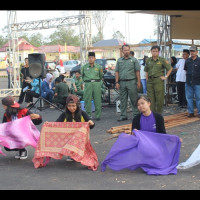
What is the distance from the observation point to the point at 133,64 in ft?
31.4

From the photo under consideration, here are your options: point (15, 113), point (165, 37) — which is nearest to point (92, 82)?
point (165, 37)

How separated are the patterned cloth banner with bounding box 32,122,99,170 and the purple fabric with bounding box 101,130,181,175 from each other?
1.12 feet

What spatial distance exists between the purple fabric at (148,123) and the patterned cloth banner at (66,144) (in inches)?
32.6

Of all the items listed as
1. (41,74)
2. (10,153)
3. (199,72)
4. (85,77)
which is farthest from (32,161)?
(41,74)

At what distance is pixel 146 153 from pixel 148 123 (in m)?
0.53

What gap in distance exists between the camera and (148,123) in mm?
5629

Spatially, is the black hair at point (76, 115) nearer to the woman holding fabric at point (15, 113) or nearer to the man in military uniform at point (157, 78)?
the woman holding fabric at point (15, 113)

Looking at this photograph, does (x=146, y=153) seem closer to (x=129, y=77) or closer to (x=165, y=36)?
(x=129, y=77)

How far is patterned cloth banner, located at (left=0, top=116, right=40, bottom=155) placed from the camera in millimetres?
6059

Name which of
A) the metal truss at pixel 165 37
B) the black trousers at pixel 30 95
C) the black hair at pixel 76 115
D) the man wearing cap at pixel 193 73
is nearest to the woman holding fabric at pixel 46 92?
the black trousers at pixel 30 95

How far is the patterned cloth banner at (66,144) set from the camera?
5504 millimetres

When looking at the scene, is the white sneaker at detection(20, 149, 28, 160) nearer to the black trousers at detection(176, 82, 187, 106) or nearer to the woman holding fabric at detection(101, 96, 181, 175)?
the woman holding fabric at detection(101, 96, 181, 175)
